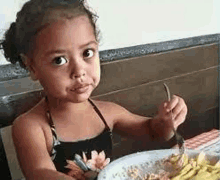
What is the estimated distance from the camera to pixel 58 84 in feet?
1.38

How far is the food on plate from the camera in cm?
45

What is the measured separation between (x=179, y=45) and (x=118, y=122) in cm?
23

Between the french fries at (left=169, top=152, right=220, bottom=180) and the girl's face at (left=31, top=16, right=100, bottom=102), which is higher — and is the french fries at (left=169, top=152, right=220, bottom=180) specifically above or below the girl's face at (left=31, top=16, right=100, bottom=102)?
below

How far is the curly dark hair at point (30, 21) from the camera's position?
0.40 metres

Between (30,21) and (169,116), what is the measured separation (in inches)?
11.0

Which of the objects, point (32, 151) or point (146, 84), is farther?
point (146, 84)

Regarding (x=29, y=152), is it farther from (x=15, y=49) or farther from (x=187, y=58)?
(x=187, y=58)

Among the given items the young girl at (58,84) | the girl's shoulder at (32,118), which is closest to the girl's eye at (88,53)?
the young girl at (58,84)

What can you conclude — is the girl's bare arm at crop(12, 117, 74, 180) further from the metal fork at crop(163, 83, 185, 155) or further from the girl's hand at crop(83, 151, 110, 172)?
the metal fork at crop(163, 83, 185, 155)

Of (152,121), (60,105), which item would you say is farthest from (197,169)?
(60,105)

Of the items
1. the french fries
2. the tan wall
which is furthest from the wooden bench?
the french fries

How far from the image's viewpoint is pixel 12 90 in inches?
17.7

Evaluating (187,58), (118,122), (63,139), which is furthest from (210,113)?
(63,139)

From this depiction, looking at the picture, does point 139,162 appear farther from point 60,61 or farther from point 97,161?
point 60,61
